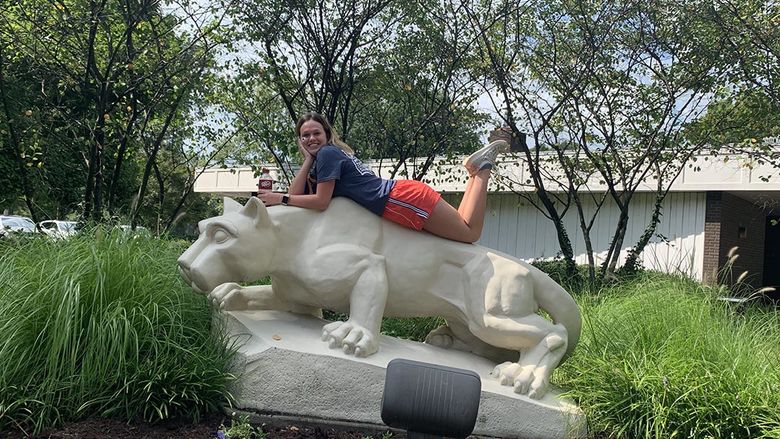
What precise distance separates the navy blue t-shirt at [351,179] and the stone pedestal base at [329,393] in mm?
937

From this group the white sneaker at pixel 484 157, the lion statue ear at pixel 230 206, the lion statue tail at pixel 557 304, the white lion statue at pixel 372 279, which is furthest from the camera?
the white sneaker at pixel 484 157

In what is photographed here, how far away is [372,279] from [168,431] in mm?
1354

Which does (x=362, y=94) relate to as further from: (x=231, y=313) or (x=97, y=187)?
(x=231, y=313)

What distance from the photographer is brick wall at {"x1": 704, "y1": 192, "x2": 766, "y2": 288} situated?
13242 millimetres

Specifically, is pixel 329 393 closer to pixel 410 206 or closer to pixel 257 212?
pixel 257 212

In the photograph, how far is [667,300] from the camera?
4.79m

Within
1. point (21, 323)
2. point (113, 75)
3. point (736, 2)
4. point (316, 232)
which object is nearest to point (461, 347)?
point (316, 232)

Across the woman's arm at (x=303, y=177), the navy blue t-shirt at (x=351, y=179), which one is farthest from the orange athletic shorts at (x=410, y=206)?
the woman's arm at (x=303, y=177)

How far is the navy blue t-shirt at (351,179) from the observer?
155 inches

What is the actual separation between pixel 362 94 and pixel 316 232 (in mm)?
6140

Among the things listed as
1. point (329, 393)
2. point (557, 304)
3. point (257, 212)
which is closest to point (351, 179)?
point (257, 212)

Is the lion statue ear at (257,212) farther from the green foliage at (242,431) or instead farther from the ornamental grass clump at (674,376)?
the ornamental grass clump at (674,376)

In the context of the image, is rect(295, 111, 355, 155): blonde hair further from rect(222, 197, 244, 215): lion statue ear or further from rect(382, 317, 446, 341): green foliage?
rect(382, 317, 446, 341): green foliage

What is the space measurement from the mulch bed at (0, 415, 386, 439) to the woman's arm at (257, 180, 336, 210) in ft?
4.35
